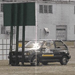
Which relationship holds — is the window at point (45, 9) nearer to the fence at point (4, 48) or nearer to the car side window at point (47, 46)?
the fence at point (4, 48)

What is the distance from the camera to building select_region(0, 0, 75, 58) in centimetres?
6488

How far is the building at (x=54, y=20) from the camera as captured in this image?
64.9 metres

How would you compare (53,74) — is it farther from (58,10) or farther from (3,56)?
(58,10)

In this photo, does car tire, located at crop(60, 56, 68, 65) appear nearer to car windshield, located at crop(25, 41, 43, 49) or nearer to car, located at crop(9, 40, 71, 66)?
car, located at crop(9, 40, 71, 66)

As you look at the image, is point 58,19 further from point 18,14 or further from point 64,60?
point 18,14

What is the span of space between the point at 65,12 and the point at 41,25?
499cm

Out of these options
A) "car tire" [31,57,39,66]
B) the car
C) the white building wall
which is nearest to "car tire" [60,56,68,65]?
the car

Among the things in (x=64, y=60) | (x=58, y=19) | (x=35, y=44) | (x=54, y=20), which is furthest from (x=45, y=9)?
(x=35, y=44)

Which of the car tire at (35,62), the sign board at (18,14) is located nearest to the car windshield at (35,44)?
the car tire at (35,62)

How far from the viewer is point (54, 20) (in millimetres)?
65312

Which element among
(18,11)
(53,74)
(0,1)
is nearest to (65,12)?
(0,1)

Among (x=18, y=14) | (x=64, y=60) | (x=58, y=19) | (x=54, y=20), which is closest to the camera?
(x=18, y=14)

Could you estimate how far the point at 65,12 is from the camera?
66.1 metres

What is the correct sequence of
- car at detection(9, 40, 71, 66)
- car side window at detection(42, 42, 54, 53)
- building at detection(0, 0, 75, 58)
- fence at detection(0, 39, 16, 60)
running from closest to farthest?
car at detection(9, 40, 71, 66), car side window at detection(42, 42, 54, 53), fence at detection(0, 39, 16, 60), building at detection(0, 0, 75, 58)
